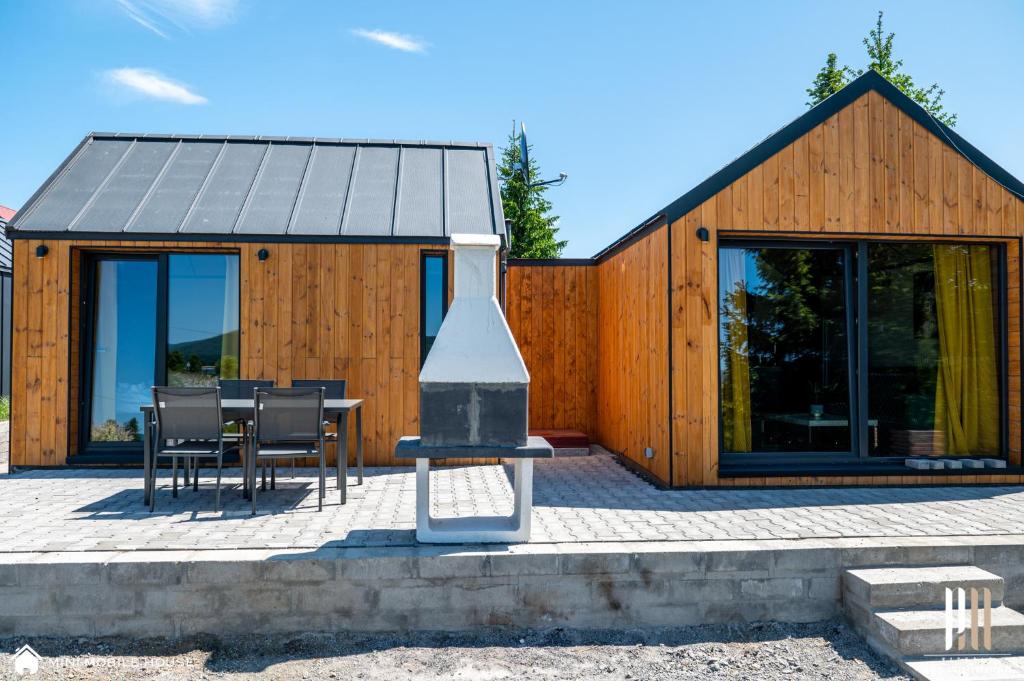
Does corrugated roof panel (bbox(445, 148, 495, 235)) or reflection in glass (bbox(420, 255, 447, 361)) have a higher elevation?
corrugated roof panel (bbox(445, 148, 495, 235))

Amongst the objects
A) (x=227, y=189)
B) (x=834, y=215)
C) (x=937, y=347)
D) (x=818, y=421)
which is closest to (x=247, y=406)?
(x=227, y=189)

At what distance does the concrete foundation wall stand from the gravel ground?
70 millimetres

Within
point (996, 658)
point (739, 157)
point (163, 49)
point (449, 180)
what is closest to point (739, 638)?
point (996, 658)

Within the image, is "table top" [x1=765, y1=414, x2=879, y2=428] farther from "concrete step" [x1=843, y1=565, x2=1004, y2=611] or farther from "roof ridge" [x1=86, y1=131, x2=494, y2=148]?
"roof ridge" [x1=86, y1=131, x2=494, y2=148]

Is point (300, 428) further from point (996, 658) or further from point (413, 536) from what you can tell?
point (996, 658)

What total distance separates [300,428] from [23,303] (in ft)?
12.5

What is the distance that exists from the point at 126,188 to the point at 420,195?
10.7ft

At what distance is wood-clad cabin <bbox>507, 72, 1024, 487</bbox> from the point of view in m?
5.59

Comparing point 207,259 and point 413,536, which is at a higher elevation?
point 207,259

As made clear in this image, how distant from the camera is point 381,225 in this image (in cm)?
680

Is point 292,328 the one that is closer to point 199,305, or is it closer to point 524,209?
point 199,305

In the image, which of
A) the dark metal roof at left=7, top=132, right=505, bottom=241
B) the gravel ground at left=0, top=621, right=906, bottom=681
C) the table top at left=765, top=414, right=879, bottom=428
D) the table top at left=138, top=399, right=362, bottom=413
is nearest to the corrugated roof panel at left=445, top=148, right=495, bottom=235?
the dark metal roof at left=7, top=132, right=505, bottom=241

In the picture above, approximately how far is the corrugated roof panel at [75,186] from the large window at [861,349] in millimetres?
6647

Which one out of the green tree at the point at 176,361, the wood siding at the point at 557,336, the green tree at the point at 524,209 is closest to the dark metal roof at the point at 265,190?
the green tree at the point at 176,361
